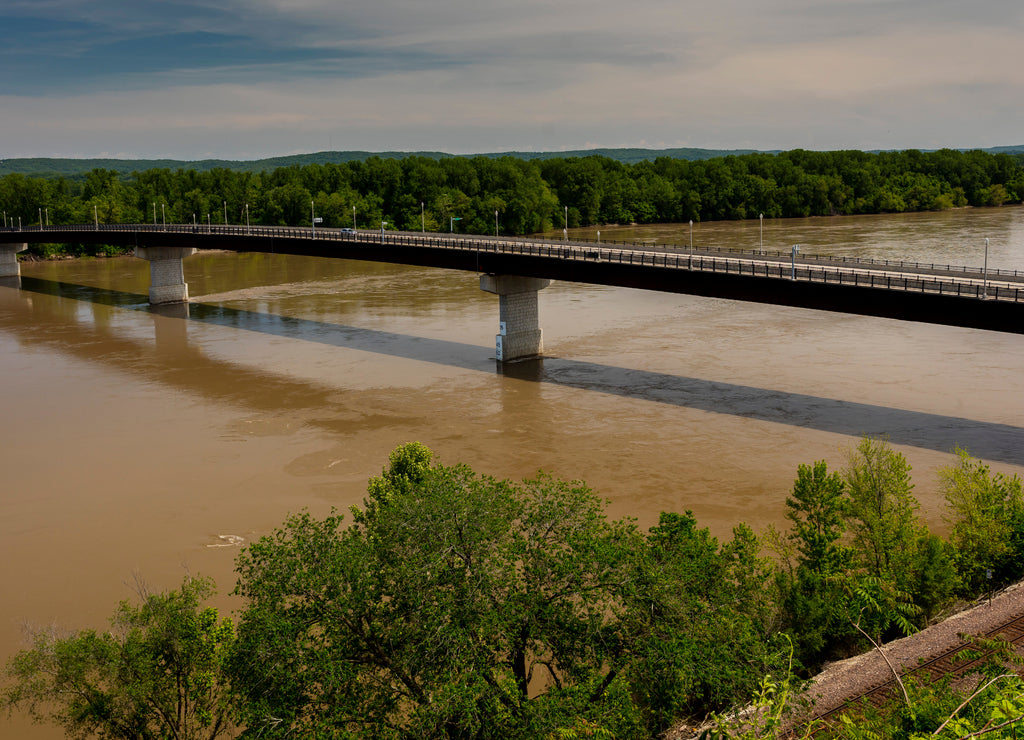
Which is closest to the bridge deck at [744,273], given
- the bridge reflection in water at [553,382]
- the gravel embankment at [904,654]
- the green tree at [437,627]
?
the bridge reflection in water at [553,382]

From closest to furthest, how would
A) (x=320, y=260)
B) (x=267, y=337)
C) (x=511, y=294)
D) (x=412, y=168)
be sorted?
(x=511, y=294) → (x=267, y=337) → (x=320, y=260) → (x=412, y=168)

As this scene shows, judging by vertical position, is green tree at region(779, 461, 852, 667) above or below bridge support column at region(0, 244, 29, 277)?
below

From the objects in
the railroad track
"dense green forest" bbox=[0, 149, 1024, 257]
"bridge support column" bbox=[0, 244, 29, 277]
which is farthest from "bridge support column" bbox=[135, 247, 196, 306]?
the railroad track

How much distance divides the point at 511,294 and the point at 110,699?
46541 mm

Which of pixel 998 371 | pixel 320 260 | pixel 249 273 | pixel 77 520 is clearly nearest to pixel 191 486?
pixel 77 520

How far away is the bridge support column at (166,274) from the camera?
91.6 metres

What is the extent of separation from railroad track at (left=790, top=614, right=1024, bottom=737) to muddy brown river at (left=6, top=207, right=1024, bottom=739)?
11.1 metres

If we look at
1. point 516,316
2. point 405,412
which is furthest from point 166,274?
point 405,412

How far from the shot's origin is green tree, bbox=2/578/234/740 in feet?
58.2

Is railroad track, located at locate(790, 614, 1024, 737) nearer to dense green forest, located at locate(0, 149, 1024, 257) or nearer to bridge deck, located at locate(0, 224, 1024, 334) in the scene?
bridge deck, located at locate(0, 224, 1024, 334)

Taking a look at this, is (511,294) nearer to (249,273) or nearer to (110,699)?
(110,699)

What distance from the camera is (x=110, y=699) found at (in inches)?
697

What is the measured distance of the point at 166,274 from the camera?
93.3 m

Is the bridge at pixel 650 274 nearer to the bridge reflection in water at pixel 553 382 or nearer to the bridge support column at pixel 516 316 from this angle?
the bridge support column at pixel 516 316
